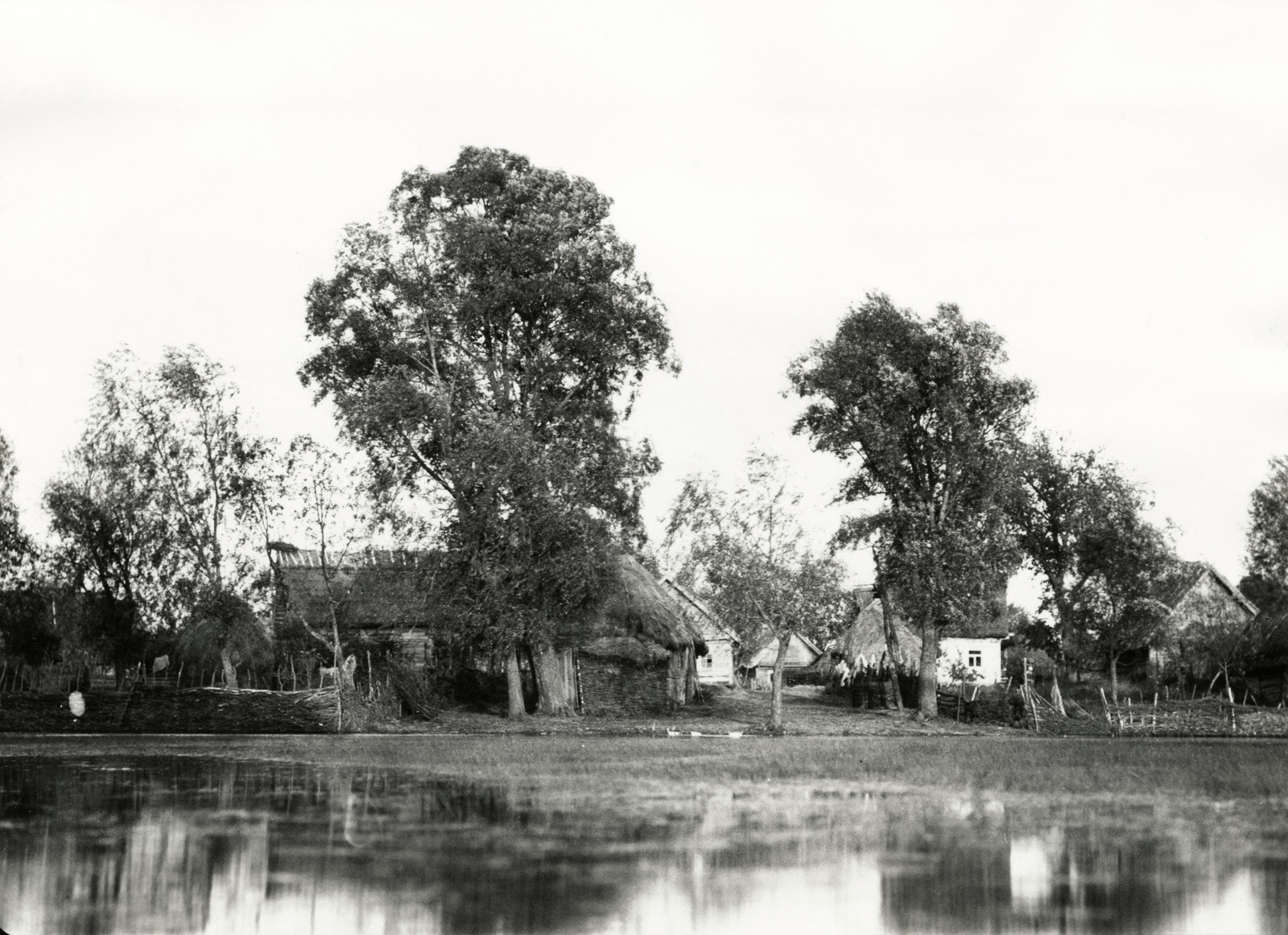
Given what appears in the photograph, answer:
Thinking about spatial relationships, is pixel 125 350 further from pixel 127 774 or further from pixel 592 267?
pixel 127 774

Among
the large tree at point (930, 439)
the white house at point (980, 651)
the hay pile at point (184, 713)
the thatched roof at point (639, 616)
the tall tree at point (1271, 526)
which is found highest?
the large tree at point (930, 439)

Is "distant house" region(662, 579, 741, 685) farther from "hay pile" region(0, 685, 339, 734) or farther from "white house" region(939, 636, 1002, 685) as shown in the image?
"hay pile" region(0, 685, 339, 734)

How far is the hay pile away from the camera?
3750cm

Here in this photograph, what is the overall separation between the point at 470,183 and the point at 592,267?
4.77 meters

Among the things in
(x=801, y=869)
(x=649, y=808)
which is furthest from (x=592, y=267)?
(x=801, y=869)

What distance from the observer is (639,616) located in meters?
54.3

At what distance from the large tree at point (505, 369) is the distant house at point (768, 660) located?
163ft

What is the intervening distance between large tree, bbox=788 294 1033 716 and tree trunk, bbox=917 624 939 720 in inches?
1.9

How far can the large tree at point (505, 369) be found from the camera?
43875mm

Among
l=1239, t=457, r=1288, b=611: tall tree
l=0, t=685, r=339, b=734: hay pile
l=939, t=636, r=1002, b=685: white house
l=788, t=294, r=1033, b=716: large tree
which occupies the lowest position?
l=0, t=685, r=339, b=734: hay pile

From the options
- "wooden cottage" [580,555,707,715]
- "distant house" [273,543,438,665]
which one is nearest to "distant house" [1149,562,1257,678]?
"wooden cottage" [580,555,707,715]

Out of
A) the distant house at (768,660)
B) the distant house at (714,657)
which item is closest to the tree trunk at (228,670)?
the distant house at (714,657)

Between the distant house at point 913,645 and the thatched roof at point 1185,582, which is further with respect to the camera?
the distant house at point 913,645

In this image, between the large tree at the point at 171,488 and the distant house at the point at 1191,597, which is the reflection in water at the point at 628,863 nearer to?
the large tree at the point at 171,488
